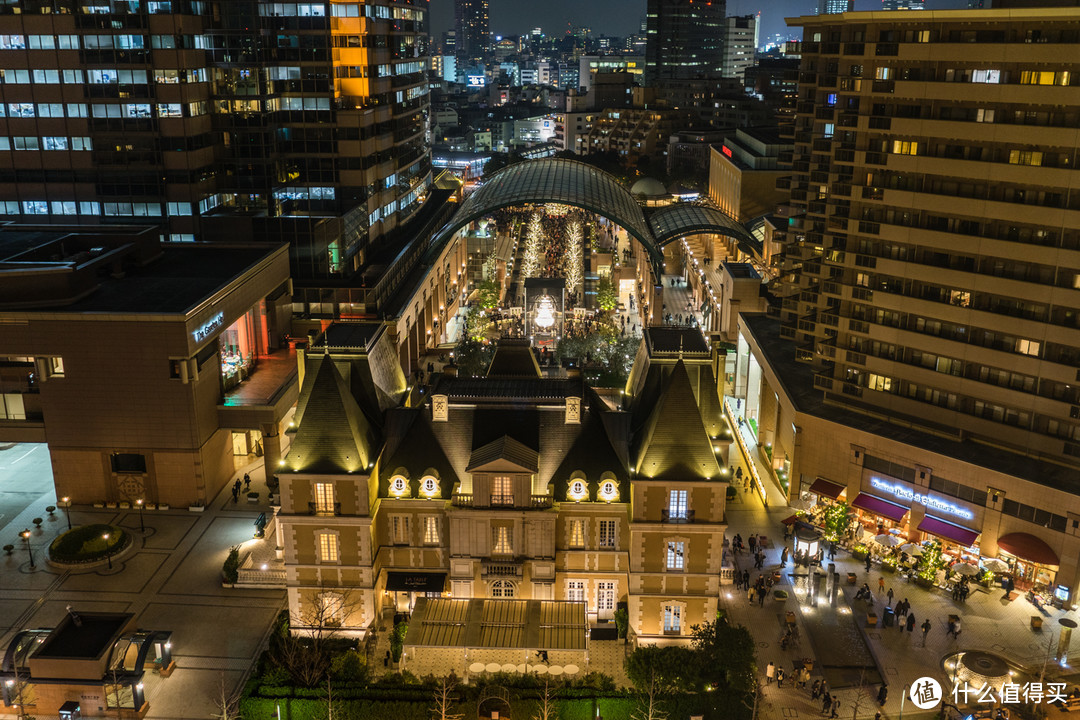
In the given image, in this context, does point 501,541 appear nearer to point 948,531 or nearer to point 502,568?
point 502,568

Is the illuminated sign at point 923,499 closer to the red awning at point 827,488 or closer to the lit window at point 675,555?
the red awning at point 827,488

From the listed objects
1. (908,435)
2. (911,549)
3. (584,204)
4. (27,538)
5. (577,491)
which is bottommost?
(27,538)

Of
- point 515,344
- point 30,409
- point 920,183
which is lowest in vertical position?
point 30,409

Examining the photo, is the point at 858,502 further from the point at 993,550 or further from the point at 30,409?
the point at 30,409

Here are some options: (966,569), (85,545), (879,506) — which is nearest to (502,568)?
(879,506)

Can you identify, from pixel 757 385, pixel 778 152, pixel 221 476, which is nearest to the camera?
pixel 221 476

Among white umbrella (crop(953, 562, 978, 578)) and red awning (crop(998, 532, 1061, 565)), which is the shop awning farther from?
red awning (crop(998, 532, 1061, 565))

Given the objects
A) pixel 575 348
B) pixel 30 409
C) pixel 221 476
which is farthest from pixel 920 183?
pixel 30 409
